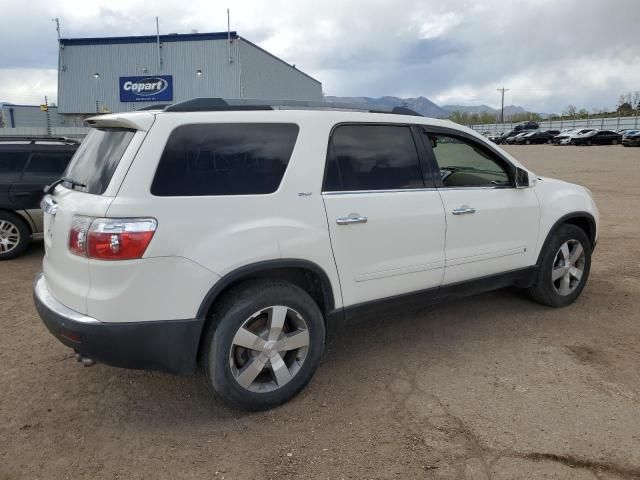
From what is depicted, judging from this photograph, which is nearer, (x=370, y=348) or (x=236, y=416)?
(x=236, y=416)

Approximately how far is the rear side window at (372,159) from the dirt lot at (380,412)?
1.34 meters

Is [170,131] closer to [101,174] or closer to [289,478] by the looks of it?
[101,174]

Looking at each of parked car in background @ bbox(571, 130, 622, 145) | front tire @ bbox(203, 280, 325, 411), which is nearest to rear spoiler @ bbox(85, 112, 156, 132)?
front tire @ bbox(203, 280, 325, 411)

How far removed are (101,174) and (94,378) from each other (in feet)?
5.18

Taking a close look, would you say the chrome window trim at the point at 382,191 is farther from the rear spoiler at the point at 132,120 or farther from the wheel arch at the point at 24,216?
the wheel arch at the point at 24,216

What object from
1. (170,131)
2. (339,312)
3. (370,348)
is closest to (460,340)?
(370,348)

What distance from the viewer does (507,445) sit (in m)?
2.84

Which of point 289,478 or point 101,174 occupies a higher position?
point 101,174

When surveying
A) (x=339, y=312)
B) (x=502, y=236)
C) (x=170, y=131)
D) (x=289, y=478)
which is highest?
(x=170, y=131)

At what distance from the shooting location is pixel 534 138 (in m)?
52.8

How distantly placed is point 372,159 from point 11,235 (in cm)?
574

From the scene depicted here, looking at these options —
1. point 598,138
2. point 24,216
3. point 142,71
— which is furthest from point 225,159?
point 598,138

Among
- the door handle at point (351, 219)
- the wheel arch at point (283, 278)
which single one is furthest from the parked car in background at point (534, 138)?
the wheel arch at point (283, 278)

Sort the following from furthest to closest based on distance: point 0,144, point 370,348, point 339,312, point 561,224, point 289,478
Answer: point 0,144, point 561,224, point 370,348, point 339,312, point 289,478
